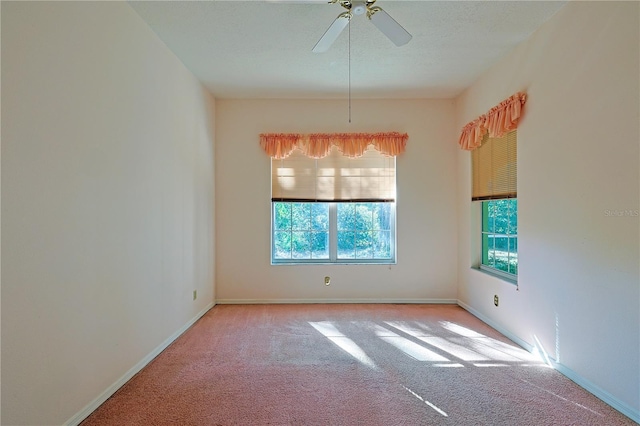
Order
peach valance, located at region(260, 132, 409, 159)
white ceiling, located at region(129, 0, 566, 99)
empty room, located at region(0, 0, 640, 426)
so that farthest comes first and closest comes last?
peach valance, located at region(260, 132, 409, 159)
white ceiling, located at region(129, 0, 566, 99)
empty room, located at region(0, 0, 640, 426)

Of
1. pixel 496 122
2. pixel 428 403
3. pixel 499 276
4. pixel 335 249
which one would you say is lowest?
pixel 428 403

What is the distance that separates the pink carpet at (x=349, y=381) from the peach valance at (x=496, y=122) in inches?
80.8

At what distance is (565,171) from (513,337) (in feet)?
5.40

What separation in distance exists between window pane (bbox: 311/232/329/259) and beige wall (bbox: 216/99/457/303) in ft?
0.59

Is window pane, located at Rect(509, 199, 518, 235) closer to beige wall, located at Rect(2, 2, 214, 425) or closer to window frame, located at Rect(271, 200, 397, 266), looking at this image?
window frame, located at Rect(271, 200, 397, 266)

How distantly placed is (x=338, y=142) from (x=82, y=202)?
3.08 meters

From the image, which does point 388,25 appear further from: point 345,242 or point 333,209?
point 345,242

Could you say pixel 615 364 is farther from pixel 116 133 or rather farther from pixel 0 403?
pixel 116 133

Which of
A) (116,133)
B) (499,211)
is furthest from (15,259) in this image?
(499,211)

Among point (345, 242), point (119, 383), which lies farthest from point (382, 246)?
point (119, 383)

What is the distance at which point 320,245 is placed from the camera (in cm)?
453

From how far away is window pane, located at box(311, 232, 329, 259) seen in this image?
178 inches

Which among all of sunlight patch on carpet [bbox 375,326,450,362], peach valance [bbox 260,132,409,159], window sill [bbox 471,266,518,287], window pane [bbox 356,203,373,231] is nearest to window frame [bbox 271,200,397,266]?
window pane [bbox 356,203,373,231]

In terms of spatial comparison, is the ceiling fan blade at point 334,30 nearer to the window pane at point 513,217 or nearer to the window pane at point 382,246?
the window pane at point 513,217
